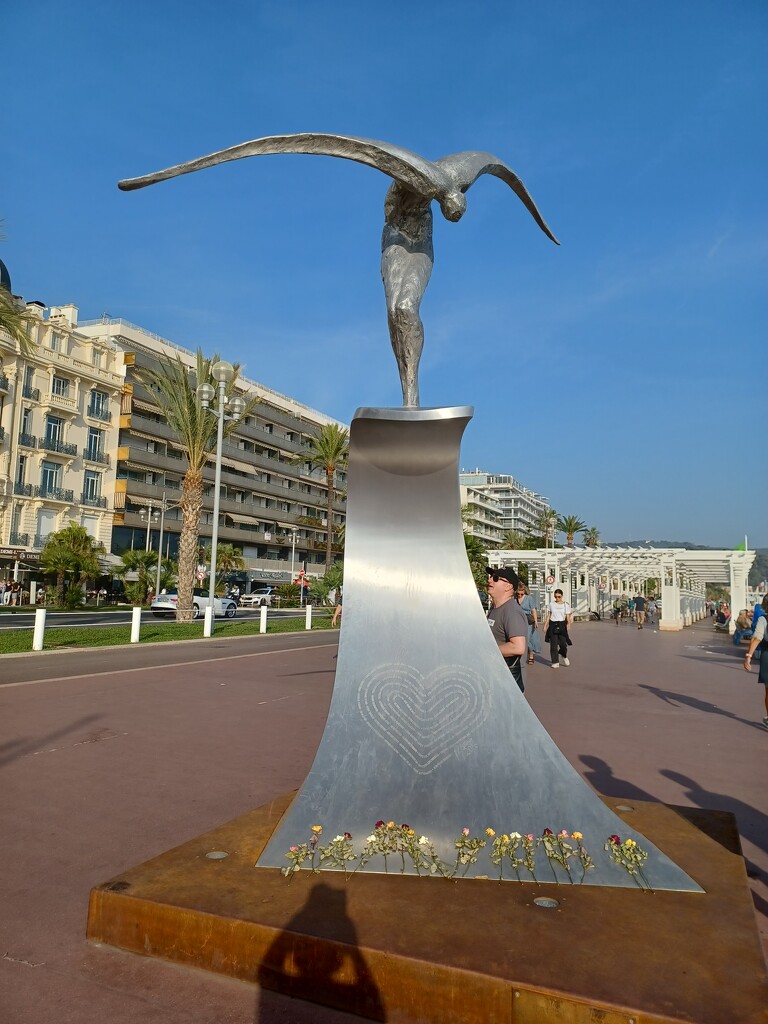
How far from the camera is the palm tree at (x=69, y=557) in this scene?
33.2 m

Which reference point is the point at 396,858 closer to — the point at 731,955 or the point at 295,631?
the point at 731,955

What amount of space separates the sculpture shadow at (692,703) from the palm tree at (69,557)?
2857cm

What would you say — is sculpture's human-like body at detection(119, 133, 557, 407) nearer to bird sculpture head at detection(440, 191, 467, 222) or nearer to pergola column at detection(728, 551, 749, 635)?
bird sculpture head at detection(440, 191, 467, 222)

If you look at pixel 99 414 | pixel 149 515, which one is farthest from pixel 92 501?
pixel 99 414

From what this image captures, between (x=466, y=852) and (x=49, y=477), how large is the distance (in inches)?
1710

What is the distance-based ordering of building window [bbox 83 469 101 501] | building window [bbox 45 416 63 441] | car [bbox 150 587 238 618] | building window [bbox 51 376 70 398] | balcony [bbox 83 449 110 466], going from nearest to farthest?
car [bbox 150 587 238 618], building window [bbox 45 416 63 441], building window [bbox 51 376 70 398], building window [bbox 83 469 101 501], balcony [bbox 83 449 110 466]

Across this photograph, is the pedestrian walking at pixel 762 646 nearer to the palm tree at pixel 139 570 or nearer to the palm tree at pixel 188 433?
the palm tree at pixel 188 433

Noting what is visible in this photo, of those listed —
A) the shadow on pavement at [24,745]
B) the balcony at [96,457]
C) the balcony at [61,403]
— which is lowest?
the shadow on pavement at [24,745]

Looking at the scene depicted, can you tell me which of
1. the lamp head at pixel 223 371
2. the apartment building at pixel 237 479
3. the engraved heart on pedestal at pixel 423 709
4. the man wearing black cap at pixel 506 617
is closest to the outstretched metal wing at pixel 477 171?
the man wearing black cap at pixel 506 617

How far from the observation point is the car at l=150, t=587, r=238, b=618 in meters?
28.4

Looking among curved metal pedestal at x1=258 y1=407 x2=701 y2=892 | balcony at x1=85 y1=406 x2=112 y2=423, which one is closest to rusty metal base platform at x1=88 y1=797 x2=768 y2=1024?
curved metal pedestal at x1=258 y1=407 x2=701 y2=892

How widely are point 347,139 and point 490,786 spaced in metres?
3.76

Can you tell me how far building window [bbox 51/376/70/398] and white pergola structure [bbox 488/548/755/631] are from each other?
1057 inches

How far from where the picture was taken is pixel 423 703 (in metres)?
4.01
